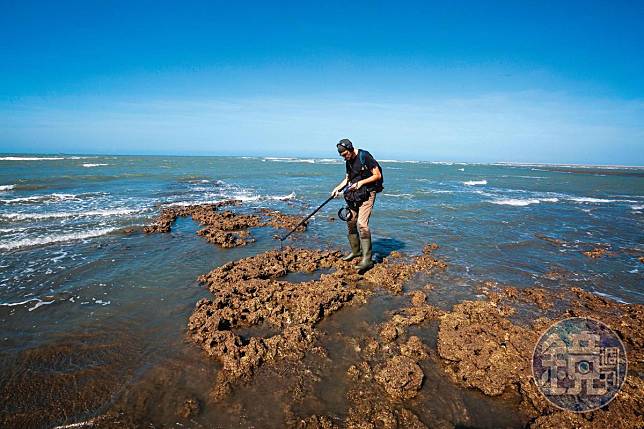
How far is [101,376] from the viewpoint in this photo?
379cm

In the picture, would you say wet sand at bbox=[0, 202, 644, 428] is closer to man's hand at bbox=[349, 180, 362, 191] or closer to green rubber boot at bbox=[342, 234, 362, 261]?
green rubber boot at bbox=[342, 234, 362, 261]

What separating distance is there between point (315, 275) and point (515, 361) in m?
3.96

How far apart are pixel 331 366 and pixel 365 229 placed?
343 cm

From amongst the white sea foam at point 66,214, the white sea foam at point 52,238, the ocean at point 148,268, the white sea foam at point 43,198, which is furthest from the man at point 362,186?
the white sea foam at point 43,198

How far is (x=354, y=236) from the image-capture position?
7.36 metres

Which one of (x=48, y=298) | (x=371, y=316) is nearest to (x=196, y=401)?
(x=371, y=316)

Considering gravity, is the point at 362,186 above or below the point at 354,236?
above

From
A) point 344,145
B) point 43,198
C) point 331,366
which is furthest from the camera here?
point 43,198

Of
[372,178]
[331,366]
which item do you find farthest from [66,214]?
[331,366]

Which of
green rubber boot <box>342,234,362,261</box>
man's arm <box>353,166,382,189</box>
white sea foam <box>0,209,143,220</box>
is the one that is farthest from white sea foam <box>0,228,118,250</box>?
man's arm <box>353,166,382,189</box>

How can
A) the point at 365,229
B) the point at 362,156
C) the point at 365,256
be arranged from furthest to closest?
1. the point at 365,256
2. the point at 365,229
3. the point at 362,156

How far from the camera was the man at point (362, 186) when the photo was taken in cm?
657

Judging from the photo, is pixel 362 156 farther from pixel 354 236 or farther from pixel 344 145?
pixel 354 236

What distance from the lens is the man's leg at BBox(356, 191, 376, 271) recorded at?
6.85 m
